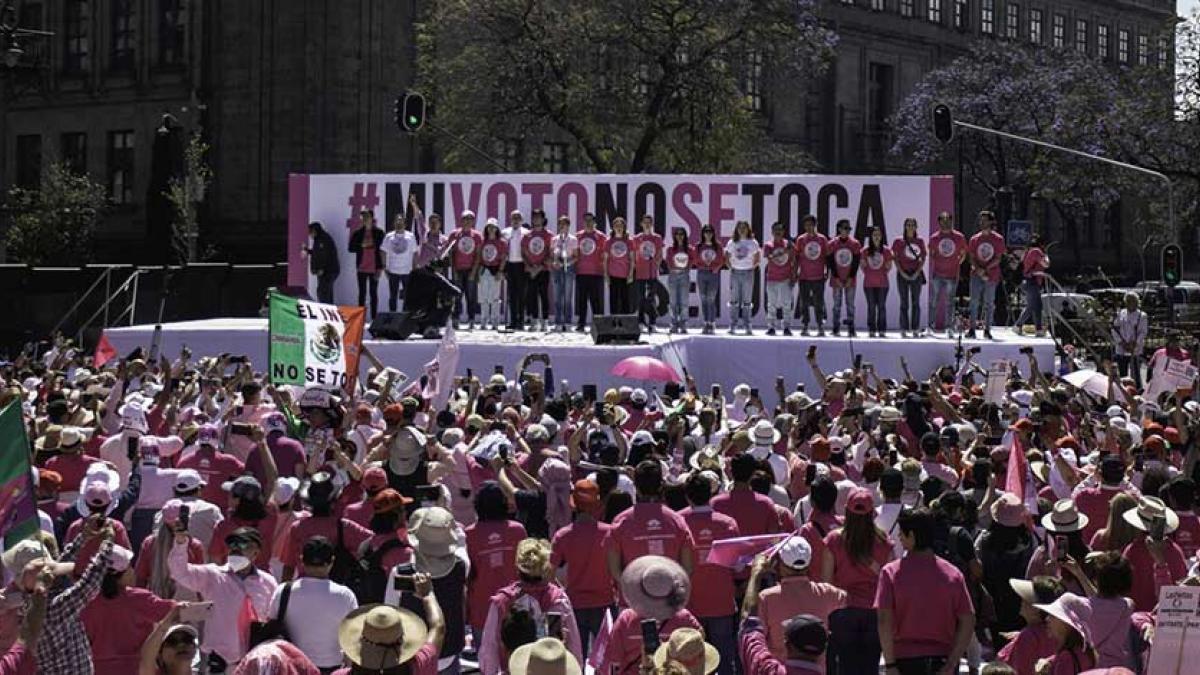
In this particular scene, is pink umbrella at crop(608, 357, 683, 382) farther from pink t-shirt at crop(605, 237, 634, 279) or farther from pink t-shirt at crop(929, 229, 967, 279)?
pink t-shirt at crop(929, 229, 967, 279)

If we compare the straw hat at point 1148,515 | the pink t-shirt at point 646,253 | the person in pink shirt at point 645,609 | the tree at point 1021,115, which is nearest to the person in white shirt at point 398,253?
the pink t-shirt at point 646,253

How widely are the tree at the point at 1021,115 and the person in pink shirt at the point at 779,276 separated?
114 feet

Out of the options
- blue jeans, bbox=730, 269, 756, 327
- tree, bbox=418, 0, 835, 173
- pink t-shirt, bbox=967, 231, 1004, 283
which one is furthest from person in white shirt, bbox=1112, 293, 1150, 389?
tree, bbox=418, 0, 835, 173

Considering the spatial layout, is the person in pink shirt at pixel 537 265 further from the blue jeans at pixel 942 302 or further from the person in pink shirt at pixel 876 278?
the blue jeans at pixel 942 302

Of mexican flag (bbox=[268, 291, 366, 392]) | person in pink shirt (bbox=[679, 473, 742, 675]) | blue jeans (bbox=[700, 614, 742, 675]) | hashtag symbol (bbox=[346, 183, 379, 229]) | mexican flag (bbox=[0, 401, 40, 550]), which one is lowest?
blue jeans (bbox=[700, 614, 742, 675])

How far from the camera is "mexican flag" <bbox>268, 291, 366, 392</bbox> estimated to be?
14977mm

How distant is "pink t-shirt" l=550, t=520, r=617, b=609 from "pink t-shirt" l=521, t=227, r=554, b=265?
→ 16.4 metres

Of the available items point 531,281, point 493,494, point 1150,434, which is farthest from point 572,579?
point 531,281

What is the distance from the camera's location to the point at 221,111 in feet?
158

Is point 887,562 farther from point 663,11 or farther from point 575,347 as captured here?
point 663,11

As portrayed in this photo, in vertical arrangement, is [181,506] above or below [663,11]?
below

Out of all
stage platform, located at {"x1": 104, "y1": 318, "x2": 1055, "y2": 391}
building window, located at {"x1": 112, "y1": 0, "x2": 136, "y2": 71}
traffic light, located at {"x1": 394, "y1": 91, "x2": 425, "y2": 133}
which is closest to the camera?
stage platform, located at {"x1": 104, "y1": 318, "x2": 1055, "y2": 391}

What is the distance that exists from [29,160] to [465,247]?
3221cm

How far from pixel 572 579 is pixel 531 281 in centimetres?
1693
